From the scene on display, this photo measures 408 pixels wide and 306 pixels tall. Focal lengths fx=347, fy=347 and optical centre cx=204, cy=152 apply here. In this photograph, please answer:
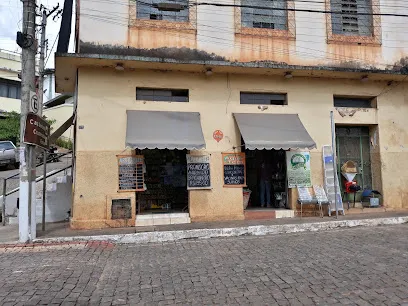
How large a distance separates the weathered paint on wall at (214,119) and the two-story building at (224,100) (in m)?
0.03

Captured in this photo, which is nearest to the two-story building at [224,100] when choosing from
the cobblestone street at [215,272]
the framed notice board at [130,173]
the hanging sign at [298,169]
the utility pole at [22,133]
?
the framed notice board at [130,173]

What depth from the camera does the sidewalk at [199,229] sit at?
7.86m

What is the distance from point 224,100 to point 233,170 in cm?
202

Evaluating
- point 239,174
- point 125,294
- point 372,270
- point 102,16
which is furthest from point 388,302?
point 102,16

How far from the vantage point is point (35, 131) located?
771 cm

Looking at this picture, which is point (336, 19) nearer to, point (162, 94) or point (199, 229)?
point (162, 94)

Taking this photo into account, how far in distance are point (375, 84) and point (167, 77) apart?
21.7 ft

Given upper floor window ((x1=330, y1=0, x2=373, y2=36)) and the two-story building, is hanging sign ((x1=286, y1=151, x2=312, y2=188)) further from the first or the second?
upper floor window ((x1=330, y1=0, x2=373, y2=36))

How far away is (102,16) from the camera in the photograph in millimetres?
9266

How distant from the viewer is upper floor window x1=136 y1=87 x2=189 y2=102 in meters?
9.72

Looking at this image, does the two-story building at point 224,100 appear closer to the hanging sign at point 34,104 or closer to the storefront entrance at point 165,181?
the storefront entrance at point 165,181

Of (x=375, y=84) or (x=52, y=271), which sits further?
(x=375, y=84)

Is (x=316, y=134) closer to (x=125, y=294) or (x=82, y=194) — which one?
(x=82, y=194)

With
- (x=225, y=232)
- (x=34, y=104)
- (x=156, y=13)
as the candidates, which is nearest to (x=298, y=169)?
(x=225, y=232)
